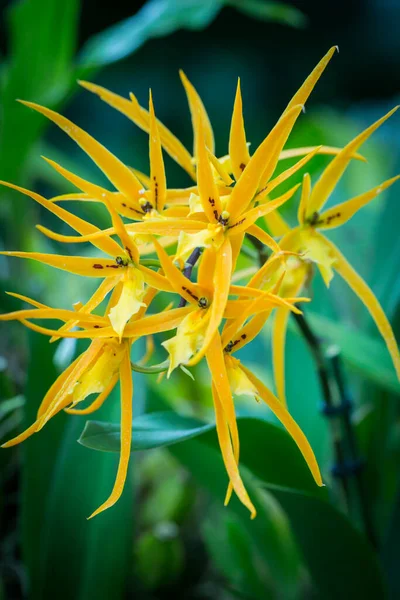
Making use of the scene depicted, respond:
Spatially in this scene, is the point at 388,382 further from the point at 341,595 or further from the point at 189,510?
the point at 189,510

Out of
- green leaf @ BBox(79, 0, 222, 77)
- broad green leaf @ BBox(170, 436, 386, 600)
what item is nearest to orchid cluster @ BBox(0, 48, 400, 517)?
broad green leaf @ BBox(170, 436, 386, 600)

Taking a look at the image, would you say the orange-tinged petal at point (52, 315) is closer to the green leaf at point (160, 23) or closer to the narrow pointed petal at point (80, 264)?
the narrow pointed petal at point (80, 264)

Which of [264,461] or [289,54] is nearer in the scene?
[264,461]

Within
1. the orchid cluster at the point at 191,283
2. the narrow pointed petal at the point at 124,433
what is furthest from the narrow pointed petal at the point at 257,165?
the narrow pointed petal at the point at 124,433

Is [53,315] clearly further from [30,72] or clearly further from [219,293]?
[30,72]

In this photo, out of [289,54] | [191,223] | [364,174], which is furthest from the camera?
[289,54]

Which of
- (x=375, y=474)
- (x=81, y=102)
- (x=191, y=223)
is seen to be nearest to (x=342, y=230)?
(x=375, y=474)
